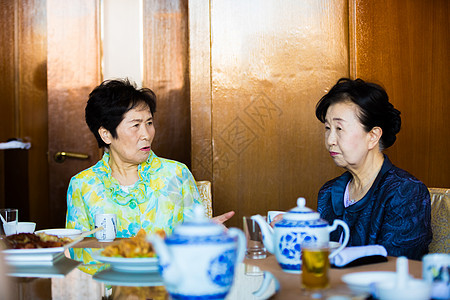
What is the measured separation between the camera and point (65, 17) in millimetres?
3570

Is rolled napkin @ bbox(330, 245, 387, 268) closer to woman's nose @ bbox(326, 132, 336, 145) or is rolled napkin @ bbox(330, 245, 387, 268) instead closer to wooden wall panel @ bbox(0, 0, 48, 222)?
woman's nose @ bbox(326, 132, 336, 145)

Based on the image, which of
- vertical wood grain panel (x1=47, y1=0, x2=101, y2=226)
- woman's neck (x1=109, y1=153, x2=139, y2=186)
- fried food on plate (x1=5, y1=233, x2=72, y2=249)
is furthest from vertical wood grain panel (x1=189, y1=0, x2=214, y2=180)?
fried food on plate (x1=5, y1=233, x2=72, y2=249)

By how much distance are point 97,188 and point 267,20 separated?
1599 millimetres

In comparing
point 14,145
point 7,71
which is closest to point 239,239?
point 14,145

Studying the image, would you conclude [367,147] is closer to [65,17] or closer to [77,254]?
[77,254]

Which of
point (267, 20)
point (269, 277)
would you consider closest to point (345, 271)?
point (269, 277)

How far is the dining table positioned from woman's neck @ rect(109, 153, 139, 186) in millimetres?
1028

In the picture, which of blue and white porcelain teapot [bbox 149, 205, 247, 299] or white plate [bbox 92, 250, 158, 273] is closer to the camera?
blue and white porcelain teapot [bbox 149, 205, 247, 299]

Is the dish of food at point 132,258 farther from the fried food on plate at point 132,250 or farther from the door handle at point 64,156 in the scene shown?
the door handle at point 64,156

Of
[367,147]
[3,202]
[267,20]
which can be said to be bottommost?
[3,202]

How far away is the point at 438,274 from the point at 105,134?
1.82 metres

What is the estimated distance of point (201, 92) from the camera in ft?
11.1

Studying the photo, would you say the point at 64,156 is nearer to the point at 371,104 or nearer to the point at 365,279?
the point at 371,104

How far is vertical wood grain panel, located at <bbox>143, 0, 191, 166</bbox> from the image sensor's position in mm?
3646
